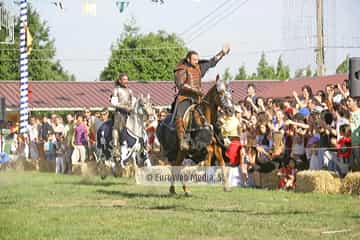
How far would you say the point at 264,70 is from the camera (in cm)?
8419

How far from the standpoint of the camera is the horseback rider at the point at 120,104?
21234mm

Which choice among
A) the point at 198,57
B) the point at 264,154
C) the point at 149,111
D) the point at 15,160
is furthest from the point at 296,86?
the point at 198,57

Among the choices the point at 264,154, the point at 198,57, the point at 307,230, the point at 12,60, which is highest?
the point at 12,60

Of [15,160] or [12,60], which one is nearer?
[15,160]

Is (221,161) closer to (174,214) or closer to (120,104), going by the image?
(174,214)

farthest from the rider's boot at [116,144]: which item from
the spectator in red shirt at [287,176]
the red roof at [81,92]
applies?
the red roof at [81,92]

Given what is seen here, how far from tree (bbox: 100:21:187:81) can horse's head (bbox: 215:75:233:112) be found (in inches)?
2080

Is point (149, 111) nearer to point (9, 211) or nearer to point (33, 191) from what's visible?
point (33, 191)

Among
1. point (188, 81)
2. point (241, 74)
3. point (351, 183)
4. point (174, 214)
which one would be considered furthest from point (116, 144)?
point (241, 74)

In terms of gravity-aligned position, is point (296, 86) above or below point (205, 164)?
above

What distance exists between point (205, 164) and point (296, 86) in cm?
2926

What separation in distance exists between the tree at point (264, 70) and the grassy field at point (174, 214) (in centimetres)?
6699

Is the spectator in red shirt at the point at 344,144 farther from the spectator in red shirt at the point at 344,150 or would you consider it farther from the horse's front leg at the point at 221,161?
the horse's front leg at the point at 221,161

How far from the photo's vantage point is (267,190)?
16.9 metres
